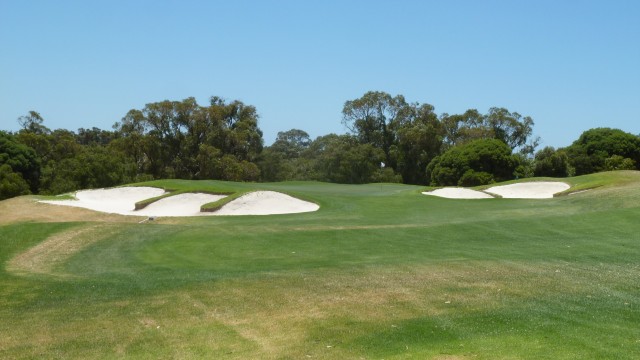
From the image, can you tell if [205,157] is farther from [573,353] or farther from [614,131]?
[573,353]

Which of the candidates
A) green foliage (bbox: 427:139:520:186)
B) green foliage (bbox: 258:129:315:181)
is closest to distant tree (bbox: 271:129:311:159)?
green foliage (bbox: 258:129:315:181)

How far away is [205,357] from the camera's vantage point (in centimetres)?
859

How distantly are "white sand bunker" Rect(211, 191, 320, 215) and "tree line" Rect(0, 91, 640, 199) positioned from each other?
31387 mm

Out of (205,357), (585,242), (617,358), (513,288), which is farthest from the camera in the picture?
(585,242)

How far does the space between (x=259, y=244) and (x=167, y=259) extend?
10.3 feet

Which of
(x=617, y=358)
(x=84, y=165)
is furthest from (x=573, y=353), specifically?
(x=84, y=165)

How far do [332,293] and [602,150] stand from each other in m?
63.4

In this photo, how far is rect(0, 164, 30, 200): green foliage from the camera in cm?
5497

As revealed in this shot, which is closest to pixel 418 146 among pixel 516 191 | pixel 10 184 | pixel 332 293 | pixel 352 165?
pixel 352 165

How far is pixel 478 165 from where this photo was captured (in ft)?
225

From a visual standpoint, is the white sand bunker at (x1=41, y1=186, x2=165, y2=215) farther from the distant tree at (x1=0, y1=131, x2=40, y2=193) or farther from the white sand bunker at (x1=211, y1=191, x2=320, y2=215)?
the distant tree at (x1=0, y1=131, x2=40, y2=193)

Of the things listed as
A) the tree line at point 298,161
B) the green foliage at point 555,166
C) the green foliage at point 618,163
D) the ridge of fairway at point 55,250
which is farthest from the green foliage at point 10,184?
the green foliage at point 618,163

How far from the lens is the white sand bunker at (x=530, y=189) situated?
38.6m

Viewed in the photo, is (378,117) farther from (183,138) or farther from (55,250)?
(55,250)
